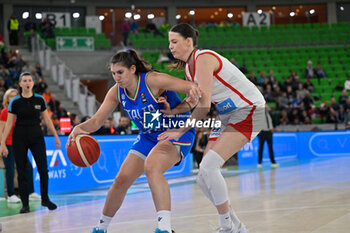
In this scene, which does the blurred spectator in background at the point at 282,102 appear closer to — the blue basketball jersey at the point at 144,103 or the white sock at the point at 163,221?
the blue basketball jersey at the point at 144,103

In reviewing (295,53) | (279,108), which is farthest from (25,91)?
(295,53)

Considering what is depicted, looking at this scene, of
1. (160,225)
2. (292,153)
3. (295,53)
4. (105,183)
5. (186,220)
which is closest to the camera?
(160,225)

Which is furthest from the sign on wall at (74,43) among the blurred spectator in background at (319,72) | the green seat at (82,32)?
the blurred spectator in background at (319,72)

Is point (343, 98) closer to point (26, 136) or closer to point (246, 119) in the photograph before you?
point (26, 136)

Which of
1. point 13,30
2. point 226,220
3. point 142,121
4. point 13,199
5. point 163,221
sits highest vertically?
point 13,30

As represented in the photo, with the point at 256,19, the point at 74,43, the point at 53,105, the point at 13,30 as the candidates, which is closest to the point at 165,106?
the point at 53,105

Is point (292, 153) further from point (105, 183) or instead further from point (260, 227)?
point (260, 227)

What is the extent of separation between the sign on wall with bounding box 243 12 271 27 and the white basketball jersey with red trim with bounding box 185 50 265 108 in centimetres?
2618

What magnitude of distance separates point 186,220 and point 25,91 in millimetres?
3192

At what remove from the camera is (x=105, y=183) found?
11.2 metres

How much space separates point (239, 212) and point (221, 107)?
6.95ft

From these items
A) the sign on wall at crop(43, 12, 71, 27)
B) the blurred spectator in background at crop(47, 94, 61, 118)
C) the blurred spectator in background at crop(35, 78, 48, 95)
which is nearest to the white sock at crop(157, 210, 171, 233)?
the blurred spectator in background at crop(47, 94, 61, 118)

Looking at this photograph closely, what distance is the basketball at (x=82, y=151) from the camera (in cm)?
478

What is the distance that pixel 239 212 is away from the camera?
6.31 m
